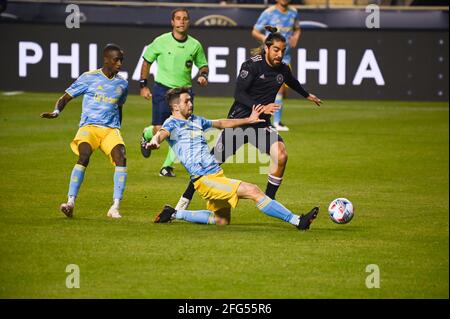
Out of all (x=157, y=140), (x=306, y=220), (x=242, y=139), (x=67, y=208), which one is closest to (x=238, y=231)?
(x=306, y=220)

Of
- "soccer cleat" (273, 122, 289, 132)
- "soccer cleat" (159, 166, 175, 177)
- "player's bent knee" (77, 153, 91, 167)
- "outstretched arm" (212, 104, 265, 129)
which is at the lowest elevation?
"soccer cleat" (159, 166, 175, 177)

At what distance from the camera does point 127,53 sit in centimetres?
2631

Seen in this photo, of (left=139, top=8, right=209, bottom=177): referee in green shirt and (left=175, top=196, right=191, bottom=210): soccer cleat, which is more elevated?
(left=139, top=8, right=209, bottom=177): referee in green shirt

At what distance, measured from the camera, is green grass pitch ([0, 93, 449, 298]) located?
9.28m

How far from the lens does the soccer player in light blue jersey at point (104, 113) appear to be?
40.7 ft

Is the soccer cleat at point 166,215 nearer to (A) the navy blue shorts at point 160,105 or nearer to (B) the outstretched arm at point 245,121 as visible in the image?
(B) the outstretched arm at point 245,121

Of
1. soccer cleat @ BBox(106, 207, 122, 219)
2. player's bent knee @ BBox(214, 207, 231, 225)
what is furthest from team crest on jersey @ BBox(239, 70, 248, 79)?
soccer cleat @ BBox(106, 207, 122, 219)

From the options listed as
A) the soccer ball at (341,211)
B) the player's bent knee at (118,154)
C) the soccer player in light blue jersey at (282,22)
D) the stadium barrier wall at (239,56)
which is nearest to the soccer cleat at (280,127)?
the soccer player in light blue jersey at (282,22)

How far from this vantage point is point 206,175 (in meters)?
11.6

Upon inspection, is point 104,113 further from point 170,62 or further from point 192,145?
point 170,62

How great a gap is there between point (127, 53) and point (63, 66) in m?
1.56

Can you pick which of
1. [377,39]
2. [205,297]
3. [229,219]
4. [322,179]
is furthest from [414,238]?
[377,39]

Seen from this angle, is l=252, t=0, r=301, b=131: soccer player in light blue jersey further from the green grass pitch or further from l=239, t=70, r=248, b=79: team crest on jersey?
l=239, t=70, r=248, b=79: team crest on jersey

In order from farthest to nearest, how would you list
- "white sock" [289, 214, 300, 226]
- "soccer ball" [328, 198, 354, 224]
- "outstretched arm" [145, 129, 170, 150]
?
"soccer ball" [328, 198, 354, 224], "white sock" [289, 214, 300, 226], "outstretched arm" [145, 129, 170, 150]
